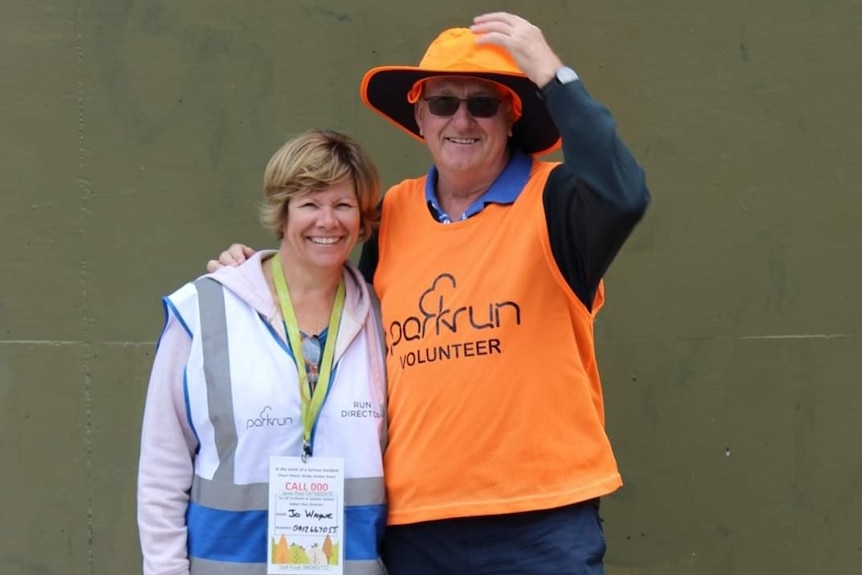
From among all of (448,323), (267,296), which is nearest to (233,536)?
(267,296)

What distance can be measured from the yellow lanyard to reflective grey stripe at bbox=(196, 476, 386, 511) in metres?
0.13

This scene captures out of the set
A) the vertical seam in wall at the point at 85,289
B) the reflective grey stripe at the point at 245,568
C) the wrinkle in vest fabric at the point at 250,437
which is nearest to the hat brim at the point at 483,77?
the wrinkle in vest fabric at the point at 250,437

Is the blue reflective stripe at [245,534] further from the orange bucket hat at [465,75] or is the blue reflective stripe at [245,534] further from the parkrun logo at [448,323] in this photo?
the orange bucket hat at [465,75]

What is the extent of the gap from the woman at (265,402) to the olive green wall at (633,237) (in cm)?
116

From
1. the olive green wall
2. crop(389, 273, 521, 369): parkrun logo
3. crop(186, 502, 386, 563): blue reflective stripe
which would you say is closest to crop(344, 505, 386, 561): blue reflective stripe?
crop(186, 502, 386, 563): blue reflective stripe

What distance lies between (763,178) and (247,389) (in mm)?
1989

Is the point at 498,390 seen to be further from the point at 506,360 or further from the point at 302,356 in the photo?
the point at 302,356

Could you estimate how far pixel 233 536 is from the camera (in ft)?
7.65

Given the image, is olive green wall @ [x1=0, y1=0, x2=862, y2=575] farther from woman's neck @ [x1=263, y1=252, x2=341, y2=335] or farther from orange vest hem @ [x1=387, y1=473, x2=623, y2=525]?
orange vest hem @ [x1=387, y1=473, x2=623, y2=525]

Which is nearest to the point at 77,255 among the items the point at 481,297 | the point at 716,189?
the point at 481,297

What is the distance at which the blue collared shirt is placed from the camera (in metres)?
2.40

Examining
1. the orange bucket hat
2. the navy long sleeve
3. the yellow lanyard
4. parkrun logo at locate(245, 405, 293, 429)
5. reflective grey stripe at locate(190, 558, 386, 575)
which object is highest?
the orange bucket hat

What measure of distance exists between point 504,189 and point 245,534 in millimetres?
1015

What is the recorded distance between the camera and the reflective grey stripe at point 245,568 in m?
2.32
